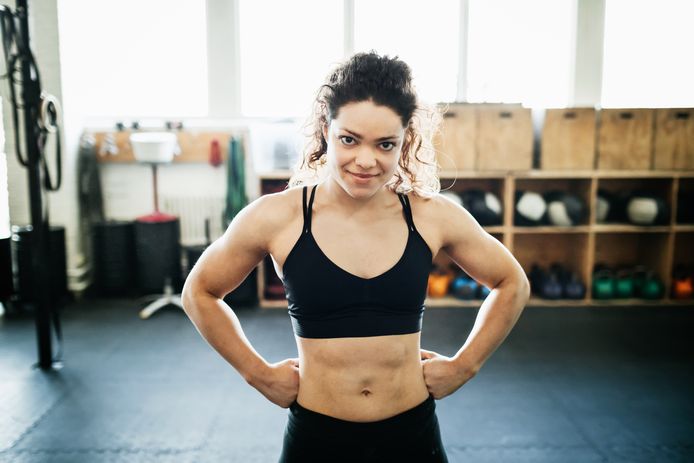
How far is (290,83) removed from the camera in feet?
15.8

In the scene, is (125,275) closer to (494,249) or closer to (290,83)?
(290,83)

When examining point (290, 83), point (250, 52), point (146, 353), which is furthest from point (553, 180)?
point (146, 353)

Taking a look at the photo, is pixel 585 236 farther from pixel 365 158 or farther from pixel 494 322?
pixel 365 158

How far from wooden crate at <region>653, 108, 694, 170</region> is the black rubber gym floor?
117 centimetres

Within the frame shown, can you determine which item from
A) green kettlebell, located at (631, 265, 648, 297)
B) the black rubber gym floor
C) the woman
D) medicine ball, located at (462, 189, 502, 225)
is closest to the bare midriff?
the woman

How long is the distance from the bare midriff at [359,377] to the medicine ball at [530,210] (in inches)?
131

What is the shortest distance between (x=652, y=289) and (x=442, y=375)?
12.1ft

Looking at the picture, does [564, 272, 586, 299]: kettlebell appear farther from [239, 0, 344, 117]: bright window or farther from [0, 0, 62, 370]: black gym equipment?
[0, 0, 62, 370]: black gym equipment

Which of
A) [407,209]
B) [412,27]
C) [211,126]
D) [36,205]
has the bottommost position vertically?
[36,205]

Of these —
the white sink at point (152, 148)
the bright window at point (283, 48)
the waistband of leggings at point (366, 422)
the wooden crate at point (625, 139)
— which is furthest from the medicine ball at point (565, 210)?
the waistband of leggings at point (366, 422)

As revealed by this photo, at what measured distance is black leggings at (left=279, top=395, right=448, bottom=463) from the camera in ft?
3.59

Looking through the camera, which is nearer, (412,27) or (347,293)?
(347,293)

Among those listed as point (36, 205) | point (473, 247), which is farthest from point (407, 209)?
point (36, 205)

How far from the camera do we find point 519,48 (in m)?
4.79
